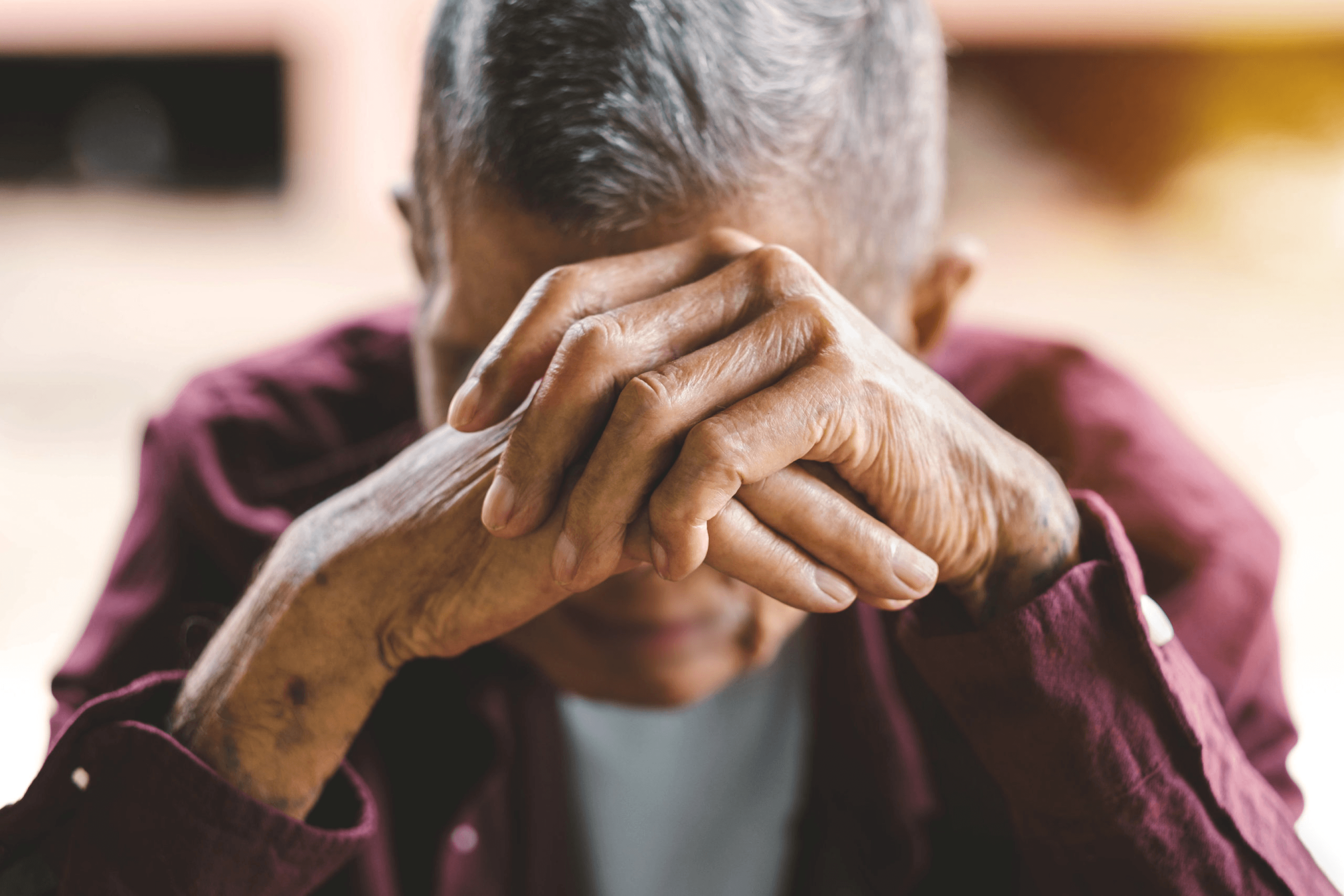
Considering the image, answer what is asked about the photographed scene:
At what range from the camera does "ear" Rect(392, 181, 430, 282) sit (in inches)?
30.3

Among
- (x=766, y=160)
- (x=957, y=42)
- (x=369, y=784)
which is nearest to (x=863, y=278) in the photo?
(x=766, y=160)

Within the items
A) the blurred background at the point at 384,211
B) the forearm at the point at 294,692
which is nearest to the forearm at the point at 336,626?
the forearm at the point at 294,692

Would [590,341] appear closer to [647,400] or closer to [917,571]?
[647,400]

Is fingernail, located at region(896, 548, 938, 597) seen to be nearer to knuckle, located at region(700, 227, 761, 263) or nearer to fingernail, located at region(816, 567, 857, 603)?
fingernail, located at region(816, 567, 857, 603)

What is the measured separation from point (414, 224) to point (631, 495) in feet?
1.41

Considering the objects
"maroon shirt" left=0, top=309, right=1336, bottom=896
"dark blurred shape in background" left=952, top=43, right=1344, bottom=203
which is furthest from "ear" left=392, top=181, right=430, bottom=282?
"dark blurred shape in background" left=952, top=43, right=1344, bottom=203

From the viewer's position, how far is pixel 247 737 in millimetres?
621

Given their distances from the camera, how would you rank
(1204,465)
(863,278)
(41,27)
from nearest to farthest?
(863,278) → (1204,465) → (41,27)

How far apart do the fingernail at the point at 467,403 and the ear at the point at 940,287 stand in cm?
43

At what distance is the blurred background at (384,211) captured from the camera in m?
2.60

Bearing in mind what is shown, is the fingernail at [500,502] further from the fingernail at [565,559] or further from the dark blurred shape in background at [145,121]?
the dark blurred shape in background at [145,121]

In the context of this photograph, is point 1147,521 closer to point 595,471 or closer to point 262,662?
point 595,471

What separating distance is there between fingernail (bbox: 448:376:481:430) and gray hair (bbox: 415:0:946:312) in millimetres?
137

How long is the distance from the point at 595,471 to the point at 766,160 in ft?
0.82
